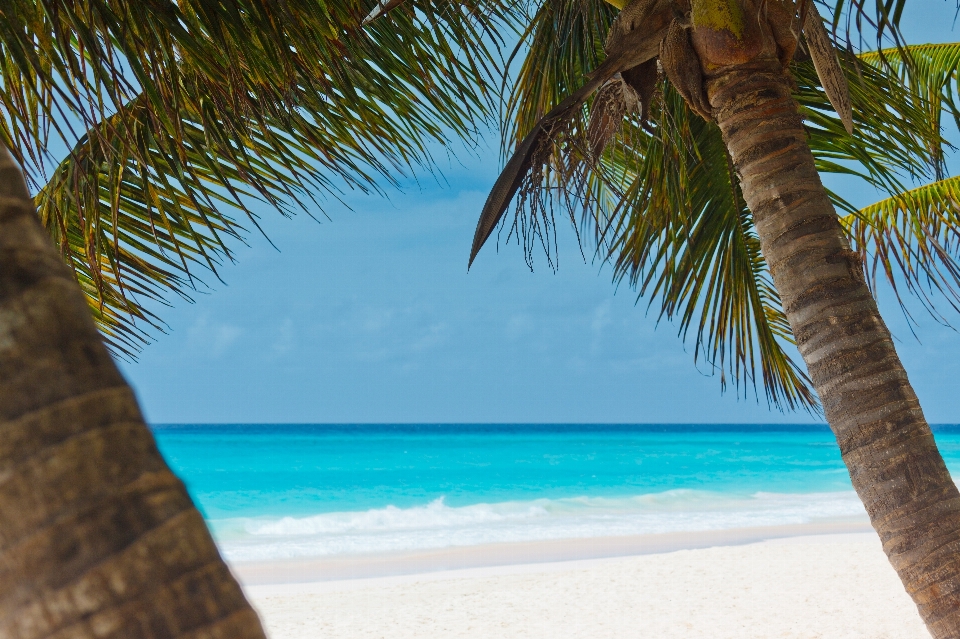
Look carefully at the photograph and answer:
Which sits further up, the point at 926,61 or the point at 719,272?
the point at 926,61

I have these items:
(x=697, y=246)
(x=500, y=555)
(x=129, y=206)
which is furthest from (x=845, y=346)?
(x=500, y=555)

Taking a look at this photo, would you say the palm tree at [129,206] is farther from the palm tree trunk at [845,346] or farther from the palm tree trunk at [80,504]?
the palm tree trunk at [845,346]

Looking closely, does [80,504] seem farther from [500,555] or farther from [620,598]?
[500,555]

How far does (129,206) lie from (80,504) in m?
2.69

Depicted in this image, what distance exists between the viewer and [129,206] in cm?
295

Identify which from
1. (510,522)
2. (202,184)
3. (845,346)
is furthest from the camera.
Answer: (510,522)

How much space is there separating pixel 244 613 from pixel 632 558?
28.9 feet

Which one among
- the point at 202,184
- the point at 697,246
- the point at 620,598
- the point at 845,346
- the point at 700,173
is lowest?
the point at 620,598

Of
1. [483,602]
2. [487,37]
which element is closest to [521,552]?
[483,602]

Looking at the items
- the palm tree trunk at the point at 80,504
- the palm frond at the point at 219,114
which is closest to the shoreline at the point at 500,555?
the palm frond at the point at 219,114

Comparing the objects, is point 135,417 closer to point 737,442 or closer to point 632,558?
point 632,558

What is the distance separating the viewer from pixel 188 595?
544 mm

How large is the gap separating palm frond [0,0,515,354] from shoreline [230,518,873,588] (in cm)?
650

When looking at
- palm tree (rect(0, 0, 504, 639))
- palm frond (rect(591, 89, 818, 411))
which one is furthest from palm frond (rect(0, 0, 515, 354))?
palm frond (rect(591, 89, 818, 411))
